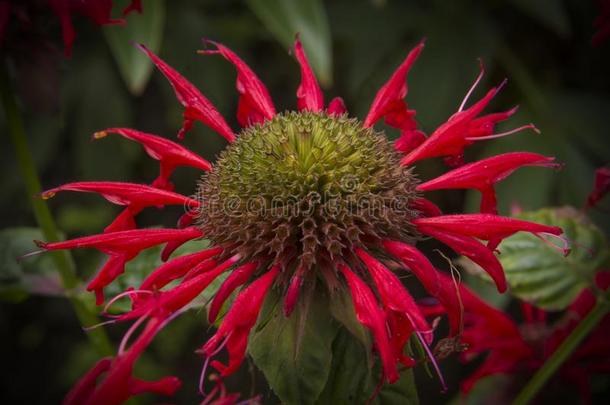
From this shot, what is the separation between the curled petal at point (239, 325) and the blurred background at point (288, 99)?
2.60ft

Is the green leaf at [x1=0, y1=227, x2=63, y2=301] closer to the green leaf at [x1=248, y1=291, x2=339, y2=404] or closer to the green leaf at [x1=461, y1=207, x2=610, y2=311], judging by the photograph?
the green leaf at [x1=248, y1=291, x2=339, y2=404]

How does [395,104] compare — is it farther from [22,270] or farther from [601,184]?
[22,270]

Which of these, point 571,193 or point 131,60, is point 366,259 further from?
point 571,193

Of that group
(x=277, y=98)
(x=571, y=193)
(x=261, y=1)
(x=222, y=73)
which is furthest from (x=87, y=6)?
(x=277, y=98)

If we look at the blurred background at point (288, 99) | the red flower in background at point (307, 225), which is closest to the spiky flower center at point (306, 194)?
the red flower in background at point (307, 225)

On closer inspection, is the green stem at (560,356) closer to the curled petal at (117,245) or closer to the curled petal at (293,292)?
the curled petal at (293,292)

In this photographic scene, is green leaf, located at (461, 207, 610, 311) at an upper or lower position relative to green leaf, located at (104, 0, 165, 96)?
lower

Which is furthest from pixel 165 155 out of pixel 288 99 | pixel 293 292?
pixel 288 99

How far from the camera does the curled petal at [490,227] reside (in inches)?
29.0

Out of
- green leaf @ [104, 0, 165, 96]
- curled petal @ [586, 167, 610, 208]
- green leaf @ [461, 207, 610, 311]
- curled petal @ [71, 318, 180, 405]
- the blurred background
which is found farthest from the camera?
the blurred background

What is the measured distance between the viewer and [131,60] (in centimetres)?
128

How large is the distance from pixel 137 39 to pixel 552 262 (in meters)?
0.80

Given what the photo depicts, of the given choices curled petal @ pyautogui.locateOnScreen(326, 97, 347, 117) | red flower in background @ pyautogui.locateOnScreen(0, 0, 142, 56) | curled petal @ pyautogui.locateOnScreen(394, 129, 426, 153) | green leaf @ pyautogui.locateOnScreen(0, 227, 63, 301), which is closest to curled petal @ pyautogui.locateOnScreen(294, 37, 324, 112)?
curled petal @ pyautogui.locateOnScreen(326, 97, 347, 117)

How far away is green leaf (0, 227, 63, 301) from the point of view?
104cm
